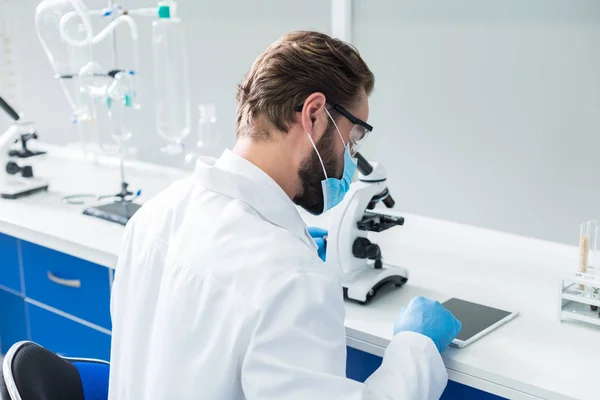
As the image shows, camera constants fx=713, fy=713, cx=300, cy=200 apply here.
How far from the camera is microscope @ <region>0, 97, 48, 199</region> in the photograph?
2.54 meters

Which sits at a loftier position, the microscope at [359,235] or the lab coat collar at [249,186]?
the lab coat collar at [249,186]

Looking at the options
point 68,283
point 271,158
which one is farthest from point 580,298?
point 68,283

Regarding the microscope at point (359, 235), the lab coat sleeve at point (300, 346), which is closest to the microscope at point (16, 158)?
the microscope at point (359, 235)

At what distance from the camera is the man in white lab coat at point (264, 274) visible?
1.01 metres

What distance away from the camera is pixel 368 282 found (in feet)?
5.27

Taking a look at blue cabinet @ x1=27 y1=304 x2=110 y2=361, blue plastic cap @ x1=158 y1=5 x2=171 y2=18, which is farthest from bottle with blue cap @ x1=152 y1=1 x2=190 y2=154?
blue cabinet @ x1=27 y1=304 x2=110 y2=361

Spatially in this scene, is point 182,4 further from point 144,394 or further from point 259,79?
point 144,394

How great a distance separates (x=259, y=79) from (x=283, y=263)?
0.37 m

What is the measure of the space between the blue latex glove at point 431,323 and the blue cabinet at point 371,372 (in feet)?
0.34

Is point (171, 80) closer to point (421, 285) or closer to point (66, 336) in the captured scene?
point (66, 336)

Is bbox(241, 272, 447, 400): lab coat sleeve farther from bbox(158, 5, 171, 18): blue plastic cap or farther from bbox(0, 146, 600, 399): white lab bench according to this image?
bbox(158, 5, 171, 18): blue plastic cap

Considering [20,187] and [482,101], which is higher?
[482,101]

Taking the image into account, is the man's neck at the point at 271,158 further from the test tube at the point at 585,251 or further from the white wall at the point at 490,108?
the white wall at the point at 490,108

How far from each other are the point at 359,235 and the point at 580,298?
19.6 inches
